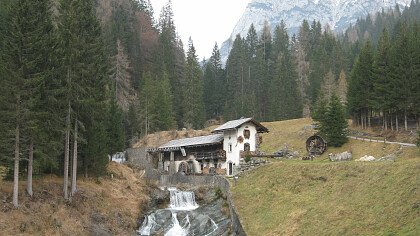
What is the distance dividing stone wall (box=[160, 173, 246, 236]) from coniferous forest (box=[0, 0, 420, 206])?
9.28 meters

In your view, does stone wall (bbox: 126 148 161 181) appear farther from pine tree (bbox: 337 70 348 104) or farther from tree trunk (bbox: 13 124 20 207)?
pine tree (bbox: 337 70 348 104)

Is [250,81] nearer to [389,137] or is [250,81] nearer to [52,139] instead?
[389,137]

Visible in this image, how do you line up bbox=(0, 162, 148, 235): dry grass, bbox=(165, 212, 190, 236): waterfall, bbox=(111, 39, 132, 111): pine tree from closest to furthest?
bbox=(0, 162, 148, 235): dry grass, bbox=(165, 212, 190, 236): waterfall, bbox=(111, 39, 132, 111): pine tree

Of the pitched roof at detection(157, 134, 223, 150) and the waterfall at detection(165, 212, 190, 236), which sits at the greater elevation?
the pitched roof at detection(157, 134, 223, 150)

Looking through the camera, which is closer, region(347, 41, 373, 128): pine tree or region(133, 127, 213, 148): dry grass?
region(347, 41, 373, 128): pine tree

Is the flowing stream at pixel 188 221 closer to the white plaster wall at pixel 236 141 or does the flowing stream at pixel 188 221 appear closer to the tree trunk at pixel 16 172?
the tree trunk at pixel 16 172

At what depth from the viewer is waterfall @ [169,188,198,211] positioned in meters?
46.4

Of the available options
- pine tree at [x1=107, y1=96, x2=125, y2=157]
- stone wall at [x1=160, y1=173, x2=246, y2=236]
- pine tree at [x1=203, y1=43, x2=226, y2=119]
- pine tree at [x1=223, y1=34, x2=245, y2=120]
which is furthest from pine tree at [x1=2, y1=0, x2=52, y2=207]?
pine tree at [x1=203, y1=43, x2=226, y2=119]

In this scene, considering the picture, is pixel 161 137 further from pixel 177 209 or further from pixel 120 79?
pixel 177 209

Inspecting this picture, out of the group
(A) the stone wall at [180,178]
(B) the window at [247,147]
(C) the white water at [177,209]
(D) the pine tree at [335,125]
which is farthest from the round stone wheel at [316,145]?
(C) the white water at [177,209]

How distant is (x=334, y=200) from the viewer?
30438 millimetres

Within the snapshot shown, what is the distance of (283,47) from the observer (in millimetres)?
120250

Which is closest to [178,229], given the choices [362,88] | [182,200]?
[182,200]

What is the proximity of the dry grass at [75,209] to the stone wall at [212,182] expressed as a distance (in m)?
7.00
